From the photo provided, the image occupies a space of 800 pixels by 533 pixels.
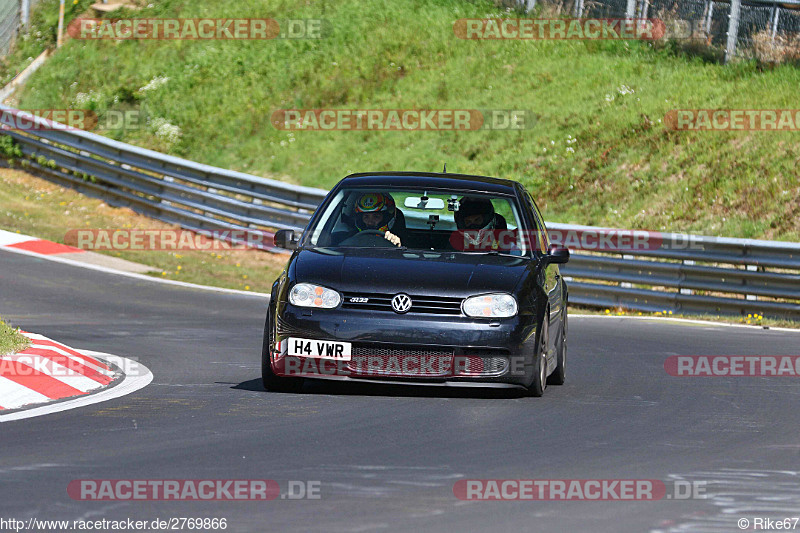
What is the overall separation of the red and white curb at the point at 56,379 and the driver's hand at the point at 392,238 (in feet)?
6.57

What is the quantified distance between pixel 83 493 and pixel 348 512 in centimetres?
115

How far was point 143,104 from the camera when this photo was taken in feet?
97.6

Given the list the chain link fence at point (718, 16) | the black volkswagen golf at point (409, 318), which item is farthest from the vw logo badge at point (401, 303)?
the chain link fence at point (718, 16)

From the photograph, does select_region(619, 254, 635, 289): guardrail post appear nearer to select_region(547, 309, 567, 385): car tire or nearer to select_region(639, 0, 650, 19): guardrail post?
select_region(547, 309, 567, 385): car tire

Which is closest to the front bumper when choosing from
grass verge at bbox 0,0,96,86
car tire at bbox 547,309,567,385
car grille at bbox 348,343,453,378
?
car grille at bbox 348,343,453,378

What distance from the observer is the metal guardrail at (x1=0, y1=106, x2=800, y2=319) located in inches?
687

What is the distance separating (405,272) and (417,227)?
1.34 metres

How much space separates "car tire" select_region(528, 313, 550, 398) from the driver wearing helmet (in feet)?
4.17

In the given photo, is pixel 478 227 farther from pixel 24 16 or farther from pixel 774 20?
pixel 24 16

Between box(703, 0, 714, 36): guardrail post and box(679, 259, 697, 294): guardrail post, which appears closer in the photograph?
box(679, 259, 697, 294): guardrail post

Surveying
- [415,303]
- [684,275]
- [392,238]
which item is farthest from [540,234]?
[684,275]

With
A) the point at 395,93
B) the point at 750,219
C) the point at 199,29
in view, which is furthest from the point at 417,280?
the point at 199,29

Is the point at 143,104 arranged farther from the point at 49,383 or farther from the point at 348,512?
the point at 348,512

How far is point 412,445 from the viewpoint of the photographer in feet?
24.0
